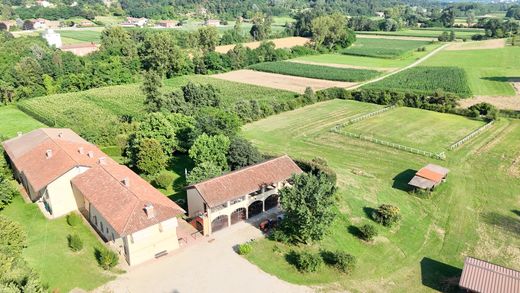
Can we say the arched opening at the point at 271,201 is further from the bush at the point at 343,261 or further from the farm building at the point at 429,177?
the farm building at the point at 429,177

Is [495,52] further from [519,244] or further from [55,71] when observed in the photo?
[55,71]

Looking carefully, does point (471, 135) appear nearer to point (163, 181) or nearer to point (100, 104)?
point (163, 181)

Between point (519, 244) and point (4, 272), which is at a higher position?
point (4, 272)

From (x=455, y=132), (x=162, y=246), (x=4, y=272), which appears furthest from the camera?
(x=455, y=132)

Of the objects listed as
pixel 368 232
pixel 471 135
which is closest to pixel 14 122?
pixel 368 232

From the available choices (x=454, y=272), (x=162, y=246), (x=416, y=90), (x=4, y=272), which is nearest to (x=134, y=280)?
(x=162, y=246)
